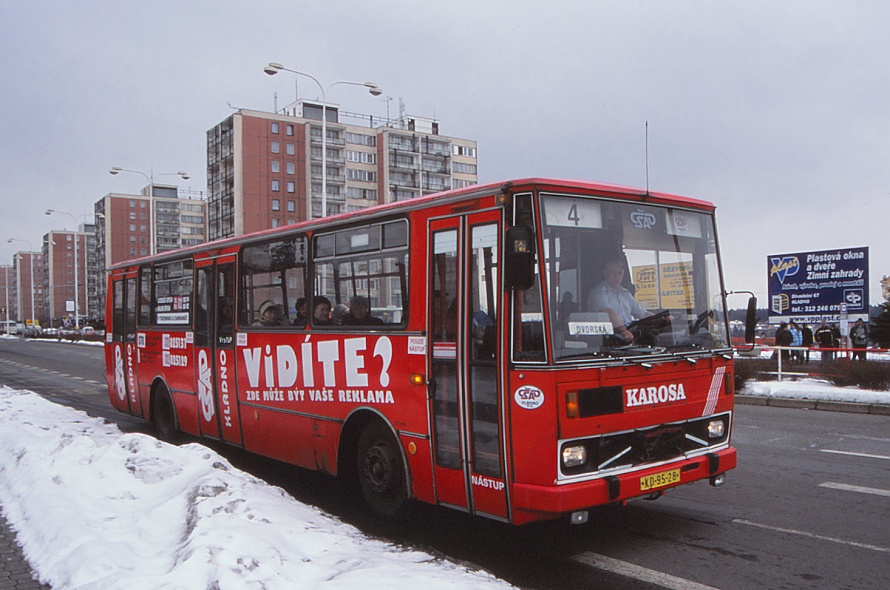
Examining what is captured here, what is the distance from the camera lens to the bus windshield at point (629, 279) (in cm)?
569

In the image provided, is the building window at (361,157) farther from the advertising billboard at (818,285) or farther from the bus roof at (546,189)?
the bus roof at (546,189)

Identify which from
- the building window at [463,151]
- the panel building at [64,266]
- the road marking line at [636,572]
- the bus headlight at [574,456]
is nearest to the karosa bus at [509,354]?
the bus headlight at [574,456]

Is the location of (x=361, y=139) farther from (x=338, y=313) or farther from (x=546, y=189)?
(x=546, y=189)

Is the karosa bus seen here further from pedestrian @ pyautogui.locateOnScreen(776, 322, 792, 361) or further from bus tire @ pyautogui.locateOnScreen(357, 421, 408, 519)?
pedestrian @ pyautogui.locateOnScreen(776, 322, 792, 361)

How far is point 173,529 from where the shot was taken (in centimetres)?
583

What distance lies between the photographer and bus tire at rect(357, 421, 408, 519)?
6.87 metres

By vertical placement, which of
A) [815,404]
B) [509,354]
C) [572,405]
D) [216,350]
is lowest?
[815,404]

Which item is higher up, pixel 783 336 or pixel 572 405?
pixel 572 405

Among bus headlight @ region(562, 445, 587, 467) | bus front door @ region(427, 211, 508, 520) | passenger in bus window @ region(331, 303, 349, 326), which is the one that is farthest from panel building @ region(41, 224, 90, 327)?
bus headlight @ region(562, 445, 587, 467)

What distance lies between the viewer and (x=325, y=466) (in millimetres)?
7902

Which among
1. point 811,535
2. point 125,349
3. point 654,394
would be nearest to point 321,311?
point 654,394

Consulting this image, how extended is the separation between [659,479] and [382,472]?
2.48m

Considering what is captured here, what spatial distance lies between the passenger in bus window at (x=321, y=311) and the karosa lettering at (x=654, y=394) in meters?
3.32

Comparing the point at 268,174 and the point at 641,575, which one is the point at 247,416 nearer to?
the point at 641,575
